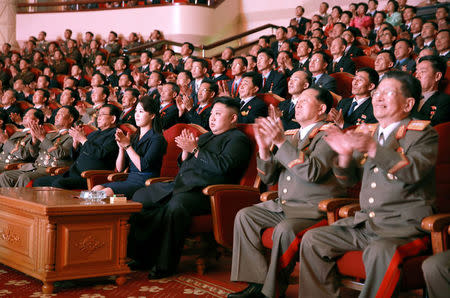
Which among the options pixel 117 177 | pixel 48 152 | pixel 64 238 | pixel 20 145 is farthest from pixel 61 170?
pixel 64 238

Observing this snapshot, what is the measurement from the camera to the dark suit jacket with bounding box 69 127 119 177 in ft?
11.8

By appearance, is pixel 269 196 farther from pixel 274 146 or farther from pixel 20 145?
pixel 20 145

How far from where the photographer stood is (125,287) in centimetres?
244

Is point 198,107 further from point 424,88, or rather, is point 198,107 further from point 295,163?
point 295,163

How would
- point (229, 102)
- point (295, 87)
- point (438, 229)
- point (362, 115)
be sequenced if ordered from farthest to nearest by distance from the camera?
point (295, 87)
point (362, 115)
point (229, 102)
point (438, 229)

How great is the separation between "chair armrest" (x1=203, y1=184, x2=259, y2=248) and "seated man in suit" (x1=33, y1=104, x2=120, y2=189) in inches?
47.2

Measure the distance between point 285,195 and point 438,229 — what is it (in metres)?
0.74

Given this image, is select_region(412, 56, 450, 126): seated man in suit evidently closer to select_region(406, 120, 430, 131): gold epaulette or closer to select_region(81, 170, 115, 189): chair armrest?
select_region(406, 120, 430, 131): gold epaulette

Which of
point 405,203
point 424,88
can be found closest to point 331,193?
point 405,203

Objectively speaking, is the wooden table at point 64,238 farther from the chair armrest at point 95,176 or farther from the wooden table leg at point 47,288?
the chair armrest at point 95,176

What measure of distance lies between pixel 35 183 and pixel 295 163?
2.32 meters

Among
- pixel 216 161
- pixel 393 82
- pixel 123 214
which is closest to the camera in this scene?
pixel 393 82

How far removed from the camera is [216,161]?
2785 mm

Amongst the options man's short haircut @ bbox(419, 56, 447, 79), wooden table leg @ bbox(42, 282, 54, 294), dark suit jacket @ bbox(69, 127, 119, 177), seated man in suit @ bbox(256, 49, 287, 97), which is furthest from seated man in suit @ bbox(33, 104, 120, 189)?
man's short haircut @ bbox(419, 56, 447, 79)
